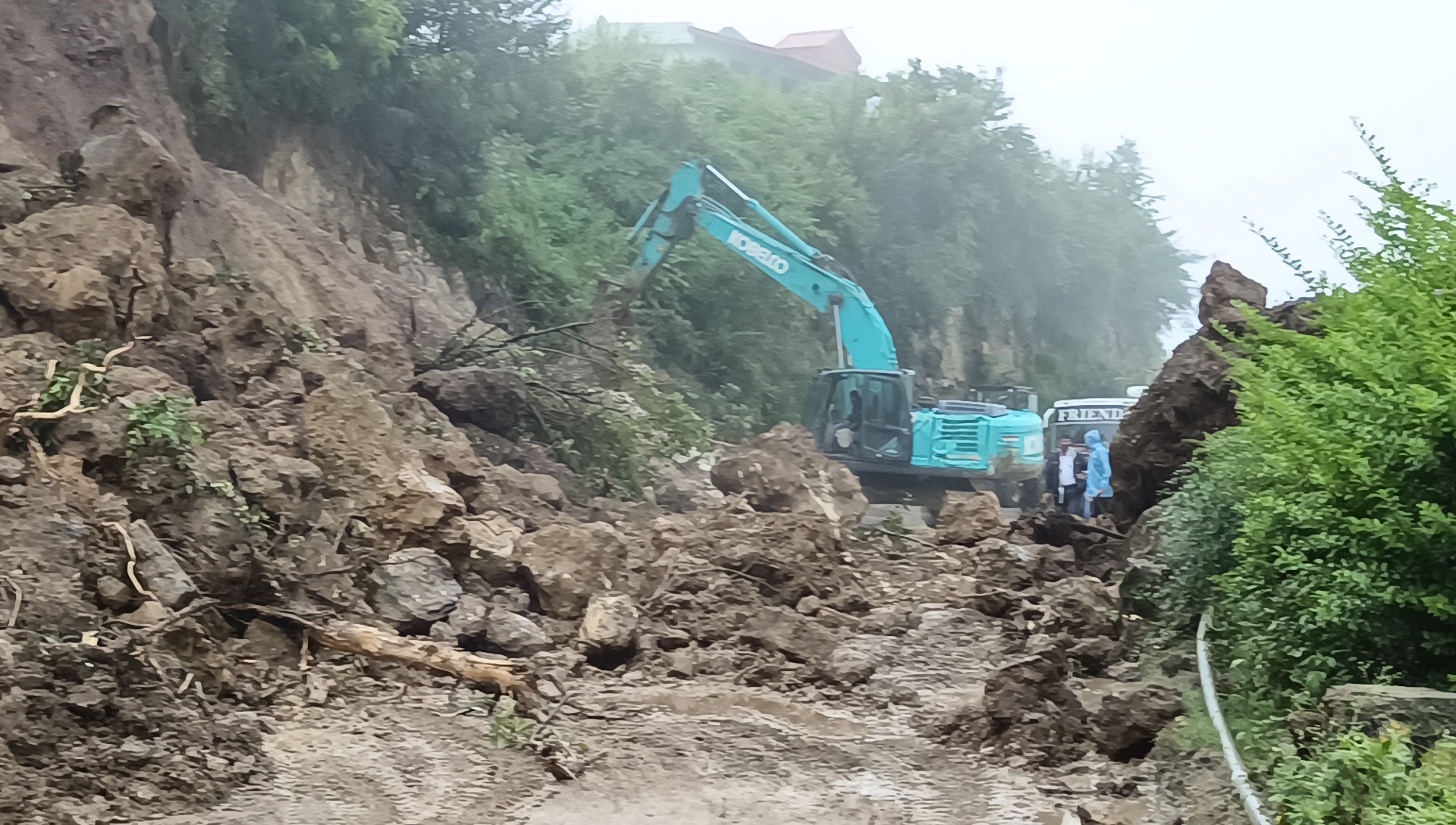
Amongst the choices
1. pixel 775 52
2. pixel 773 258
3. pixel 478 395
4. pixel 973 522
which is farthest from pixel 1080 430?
pixel 775 52

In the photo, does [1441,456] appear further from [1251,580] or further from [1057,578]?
[1057,578]

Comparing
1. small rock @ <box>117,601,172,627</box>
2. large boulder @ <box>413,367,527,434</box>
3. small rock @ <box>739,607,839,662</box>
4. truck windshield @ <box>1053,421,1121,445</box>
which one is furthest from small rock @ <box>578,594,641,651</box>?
truck windshield @ <box>1053,421,1121,445</box>

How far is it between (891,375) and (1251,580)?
37.5 ft

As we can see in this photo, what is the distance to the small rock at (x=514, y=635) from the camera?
750cm

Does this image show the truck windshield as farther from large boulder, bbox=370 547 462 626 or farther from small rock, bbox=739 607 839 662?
large boulder, bbox=370 547 462 626

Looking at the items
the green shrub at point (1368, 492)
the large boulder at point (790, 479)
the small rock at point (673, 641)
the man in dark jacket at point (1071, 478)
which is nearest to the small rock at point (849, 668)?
the small rock at point (673, 641)

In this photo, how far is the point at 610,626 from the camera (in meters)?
7.62

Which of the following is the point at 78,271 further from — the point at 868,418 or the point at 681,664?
the point at 868,418

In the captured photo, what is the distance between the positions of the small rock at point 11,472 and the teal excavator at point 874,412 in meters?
11.6

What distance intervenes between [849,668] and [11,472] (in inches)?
183

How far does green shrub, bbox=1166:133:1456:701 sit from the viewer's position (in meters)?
4.57

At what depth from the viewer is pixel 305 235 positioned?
44.4 feet

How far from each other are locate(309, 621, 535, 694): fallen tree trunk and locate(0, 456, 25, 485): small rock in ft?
5.55

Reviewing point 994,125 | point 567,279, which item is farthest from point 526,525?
point 994,125
